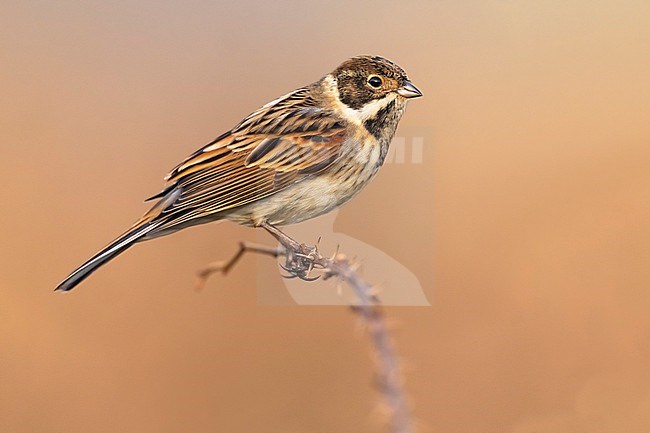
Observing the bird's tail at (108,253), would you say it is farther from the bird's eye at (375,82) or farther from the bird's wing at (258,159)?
the bird's eye at (375,82)

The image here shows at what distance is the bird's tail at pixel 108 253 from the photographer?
1.91 meters

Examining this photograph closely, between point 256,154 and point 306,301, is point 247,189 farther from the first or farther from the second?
point 306,301

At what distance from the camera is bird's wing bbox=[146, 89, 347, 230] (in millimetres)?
2434

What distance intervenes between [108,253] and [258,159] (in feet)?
2.52

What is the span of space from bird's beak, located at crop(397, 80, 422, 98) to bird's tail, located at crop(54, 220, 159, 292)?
0.90m

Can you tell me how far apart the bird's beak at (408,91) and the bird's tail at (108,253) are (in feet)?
2.94

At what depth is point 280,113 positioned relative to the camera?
279 centimetres

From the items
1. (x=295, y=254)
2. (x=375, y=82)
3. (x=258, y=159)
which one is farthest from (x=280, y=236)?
(x=375, y=82)

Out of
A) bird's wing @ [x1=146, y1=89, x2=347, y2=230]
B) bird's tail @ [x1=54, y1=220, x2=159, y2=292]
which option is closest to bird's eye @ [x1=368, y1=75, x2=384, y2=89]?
bird's wing @ [x1=146, y1=89, x2=347, y2=230]

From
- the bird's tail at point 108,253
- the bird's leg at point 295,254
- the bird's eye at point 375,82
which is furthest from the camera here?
the bird's eye at point 375,82

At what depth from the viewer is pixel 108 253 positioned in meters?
2.00

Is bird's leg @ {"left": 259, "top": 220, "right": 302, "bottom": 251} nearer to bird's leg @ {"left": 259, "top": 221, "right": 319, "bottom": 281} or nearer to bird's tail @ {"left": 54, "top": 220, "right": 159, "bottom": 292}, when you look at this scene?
bird's leg @ {"left": 259, "top": 221, "right": 319, "bottom": 281}

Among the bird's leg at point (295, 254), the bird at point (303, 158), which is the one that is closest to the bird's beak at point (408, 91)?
the bird at point (303, 158)

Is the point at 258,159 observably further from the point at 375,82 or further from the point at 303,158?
the point at 375,82
